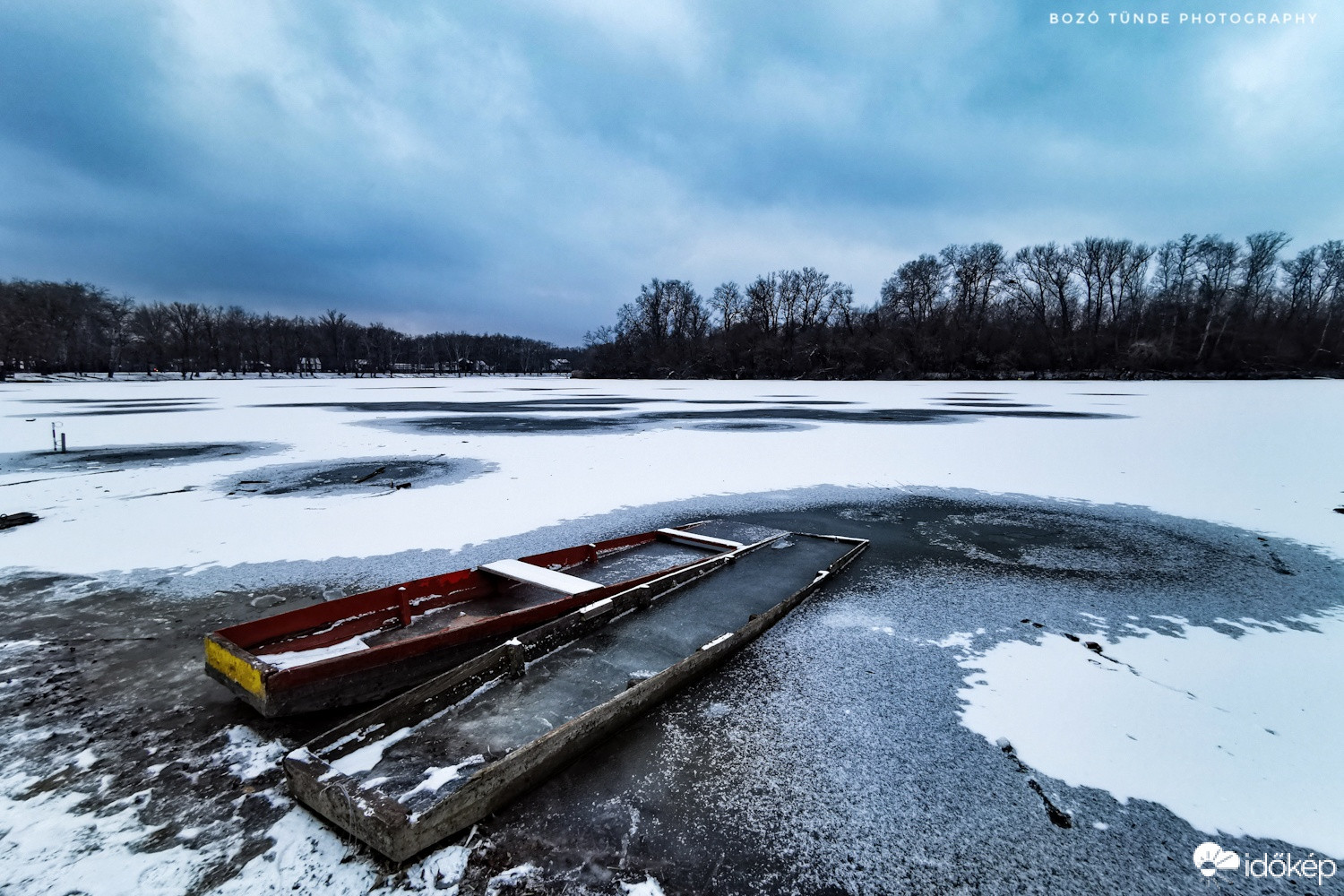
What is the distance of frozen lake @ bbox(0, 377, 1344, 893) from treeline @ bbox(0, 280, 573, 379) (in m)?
69.9

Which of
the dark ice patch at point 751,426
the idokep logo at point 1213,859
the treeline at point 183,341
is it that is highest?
the treeline at point 183,341

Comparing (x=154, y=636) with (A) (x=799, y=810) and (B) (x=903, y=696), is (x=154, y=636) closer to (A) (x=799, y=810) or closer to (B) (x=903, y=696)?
(A) (x=799, y=810)

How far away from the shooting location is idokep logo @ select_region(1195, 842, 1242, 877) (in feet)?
7.64

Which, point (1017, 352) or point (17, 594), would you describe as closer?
point (17, 594)

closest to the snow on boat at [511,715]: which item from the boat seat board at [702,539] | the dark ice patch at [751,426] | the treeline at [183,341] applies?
the boat seat board at [702,539]

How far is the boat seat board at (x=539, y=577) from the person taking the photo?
4520 millimetres

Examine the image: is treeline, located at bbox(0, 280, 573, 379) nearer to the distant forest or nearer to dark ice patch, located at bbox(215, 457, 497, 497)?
the distant forest

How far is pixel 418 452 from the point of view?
41.5 ft

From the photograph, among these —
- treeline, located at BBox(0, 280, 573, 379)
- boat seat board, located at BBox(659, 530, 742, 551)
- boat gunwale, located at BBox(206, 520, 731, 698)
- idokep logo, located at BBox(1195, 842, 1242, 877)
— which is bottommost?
idokep logo, located at BBox(1195, 842, 1242, 877)

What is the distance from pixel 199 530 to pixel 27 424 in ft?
59.2

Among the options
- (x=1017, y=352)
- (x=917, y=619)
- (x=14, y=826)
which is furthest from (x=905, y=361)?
(x=14, y=826)

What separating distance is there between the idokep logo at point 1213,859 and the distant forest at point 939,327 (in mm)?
56872

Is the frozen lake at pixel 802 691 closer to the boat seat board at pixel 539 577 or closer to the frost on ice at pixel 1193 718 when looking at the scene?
the frost on ice at pixel 1193 718

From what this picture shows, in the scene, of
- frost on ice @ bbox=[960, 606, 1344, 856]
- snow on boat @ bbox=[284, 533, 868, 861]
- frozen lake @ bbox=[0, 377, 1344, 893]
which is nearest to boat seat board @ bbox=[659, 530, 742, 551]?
frozen lake @ bbox=[0, 377, 1344, 893]
